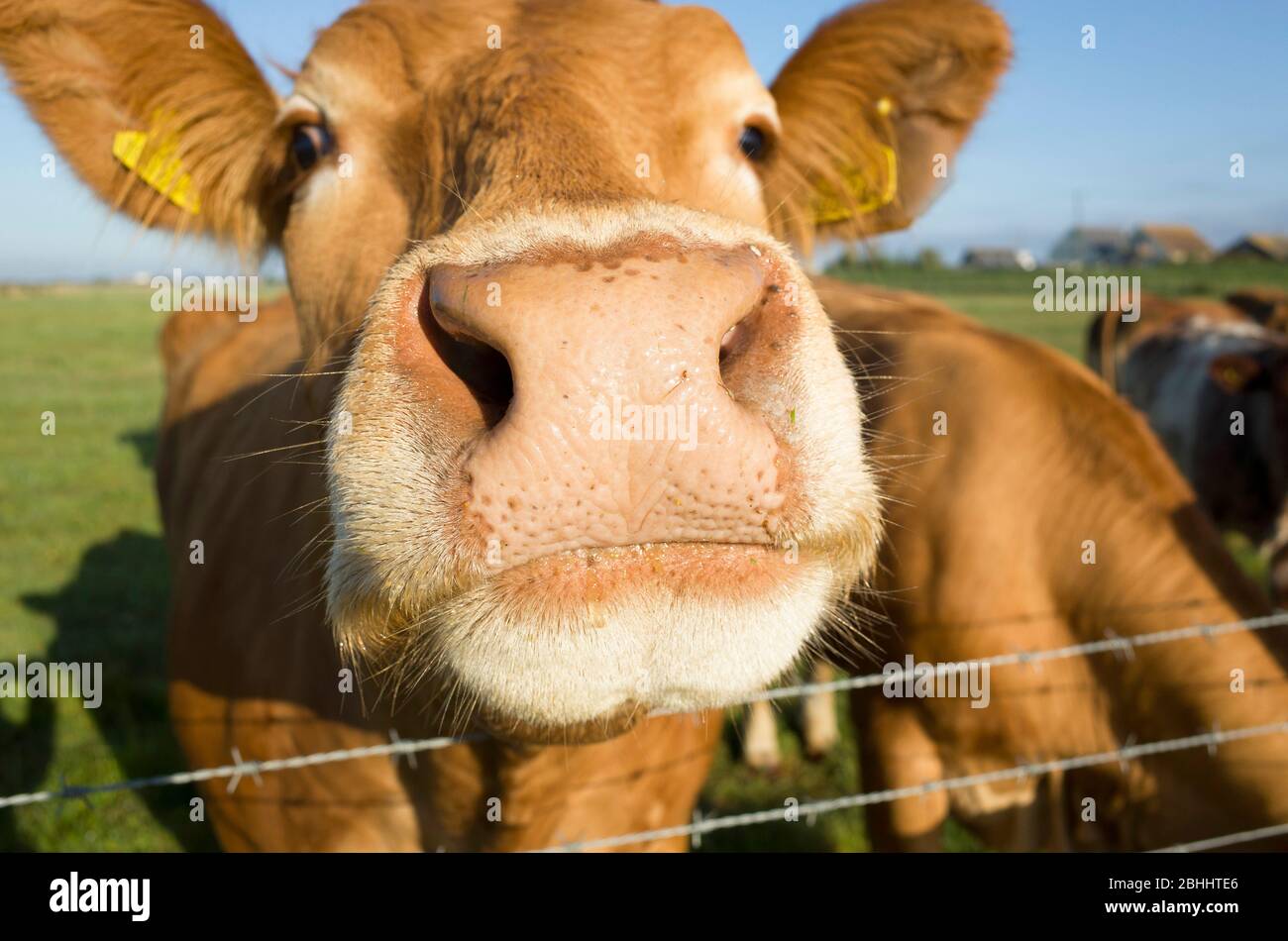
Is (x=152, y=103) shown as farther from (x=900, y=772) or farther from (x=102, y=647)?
(x=102, y=647)

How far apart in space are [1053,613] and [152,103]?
10.4ft

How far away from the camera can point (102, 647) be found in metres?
6.22

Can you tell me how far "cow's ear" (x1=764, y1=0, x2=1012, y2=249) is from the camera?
269 cm

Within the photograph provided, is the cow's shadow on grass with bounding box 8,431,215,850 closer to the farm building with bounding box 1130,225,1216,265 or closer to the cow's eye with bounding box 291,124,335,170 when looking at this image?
the cow's eye with bounding box 291,124,335,170

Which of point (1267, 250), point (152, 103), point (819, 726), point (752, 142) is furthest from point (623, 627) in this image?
point (1267, 250)

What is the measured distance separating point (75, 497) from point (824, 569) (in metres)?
11.3

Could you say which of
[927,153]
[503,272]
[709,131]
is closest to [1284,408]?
[927,153]

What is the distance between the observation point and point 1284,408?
701 centimetres

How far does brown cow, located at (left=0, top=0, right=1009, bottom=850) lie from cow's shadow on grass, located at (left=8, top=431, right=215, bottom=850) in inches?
68.3

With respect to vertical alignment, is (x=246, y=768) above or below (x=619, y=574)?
below

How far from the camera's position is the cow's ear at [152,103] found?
7.60 feet

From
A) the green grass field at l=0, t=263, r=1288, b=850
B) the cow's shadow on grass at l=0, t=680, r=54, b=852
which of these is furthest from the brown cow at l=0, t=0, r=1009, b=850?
the cow's shadow on grass at l=0, t=680, r=54, b=852

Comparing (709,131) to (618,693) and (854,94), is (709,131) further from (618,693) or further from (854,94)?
(618,693)

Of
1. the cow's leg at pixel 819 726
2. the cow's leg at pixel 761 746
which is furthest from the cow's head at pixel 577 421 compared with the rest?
the cow's leg at pixel 819 726
